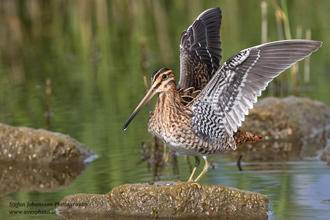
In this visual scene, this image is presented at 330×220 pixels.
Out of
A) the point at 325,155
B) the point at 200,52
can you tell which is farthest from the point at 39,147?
the point at 325,155

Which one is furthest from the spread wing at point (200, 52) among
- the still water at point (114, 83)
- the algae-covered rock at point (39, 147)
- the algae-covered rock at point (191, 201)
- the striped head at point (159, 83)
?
the algae-covered rock at point (39, 147)

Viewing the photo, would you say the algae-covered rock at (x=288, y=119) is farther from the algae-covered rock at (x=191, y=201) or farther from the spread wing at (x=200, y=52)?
the algae-covered rock at (x=191, y=201)

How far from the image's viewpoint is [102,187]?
25.0ft

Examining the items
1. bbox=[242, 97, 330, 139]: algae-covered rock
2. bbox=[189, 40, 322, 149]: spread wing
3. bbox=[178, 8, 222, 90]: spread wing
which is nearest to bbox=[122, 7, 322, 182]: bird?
bbox=[189, 40, 322, 149]: spread wing

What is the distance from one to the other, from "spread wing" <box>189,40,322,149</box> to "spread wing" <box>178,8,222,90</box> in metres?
0.81

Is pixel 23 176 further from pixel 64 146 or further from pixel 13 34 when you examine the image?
pixel 13 34

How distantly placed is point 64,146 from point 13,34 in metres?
8.49

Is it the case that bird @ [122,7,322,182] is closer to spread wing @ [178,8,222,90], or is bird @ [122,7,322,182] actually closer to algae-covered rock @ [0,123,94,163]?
spread wing @ [178,8,222,90]

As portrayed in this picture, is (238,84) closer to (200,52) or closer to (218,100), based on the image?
(218,100)

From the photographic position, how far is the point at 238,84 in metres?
6.46

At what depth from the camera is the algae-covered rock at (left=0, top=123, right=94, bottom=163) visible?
897cm

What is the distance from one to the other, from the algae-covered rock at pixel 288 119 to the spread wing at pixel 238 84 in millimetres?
3066

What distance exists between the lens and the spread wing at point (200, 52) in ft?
25.0

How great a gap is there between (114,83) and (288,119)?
367 cm
